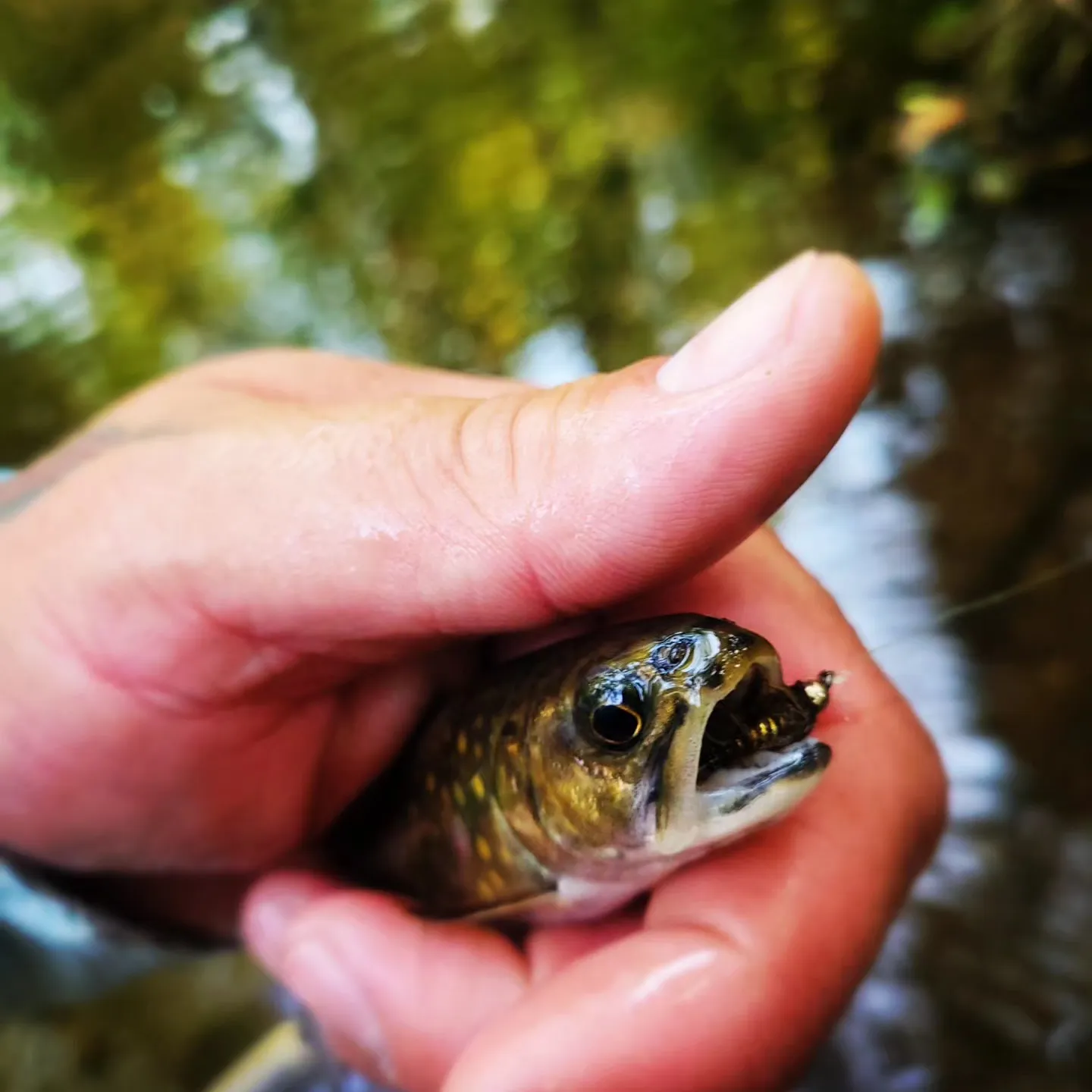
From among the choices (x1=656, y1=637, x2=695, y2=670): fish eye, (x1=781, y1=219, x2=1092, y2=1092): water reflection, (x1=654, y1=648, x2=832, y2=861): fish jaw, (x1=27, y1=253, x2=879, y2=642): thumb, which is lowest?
(x1=781, y1=219, x2=1092, y2=1092): water reflection

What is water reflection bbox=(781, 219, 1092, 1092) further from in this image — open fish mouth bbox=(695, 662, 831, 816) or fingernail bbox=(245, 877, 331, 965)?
fingernail bbox=(245, 877, 331, 965)

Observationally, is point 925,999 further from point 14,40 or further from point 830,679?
point 14,40

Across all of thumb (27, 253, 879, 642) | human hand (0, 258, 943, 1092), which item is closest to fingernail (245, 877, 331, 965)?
human hand (0, 258, 943, 1092)

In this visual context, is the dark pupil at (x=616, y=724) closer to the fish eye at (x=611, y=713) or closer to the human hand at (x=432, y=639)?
the fish eye at (x=611, y=713)

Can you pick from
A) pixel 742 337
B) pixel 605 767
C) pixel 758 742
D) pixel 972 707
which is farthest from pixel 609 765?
pixel 972 707

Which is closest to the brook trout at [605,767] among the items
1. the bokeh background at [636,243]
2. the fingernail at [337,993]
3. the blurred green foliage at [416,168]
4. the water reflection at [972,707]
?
the fingernail at [337,993]

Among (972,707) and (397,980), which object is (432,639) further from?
(972,707)
